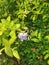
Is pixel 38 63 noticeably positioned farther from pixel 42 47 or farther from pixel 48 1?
pixel 48 1

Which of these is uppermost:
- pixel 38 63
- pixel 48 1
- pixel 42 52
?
pixel 48 1

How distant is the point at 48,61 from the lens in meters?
2.05

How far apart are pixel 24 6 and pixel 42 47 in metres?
0.55

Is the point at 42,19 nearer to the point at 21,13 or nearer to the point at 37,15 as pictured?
the point at 37,15

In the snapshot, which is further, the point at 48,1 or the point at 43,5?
the point at 48,1

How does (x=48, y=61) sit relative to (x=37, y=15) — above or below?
below

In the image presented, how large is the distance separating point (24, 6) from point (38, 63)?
666 mm

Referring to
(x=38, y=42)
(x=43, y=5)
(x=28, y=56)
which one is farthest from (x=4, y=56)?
(x=43, y=5)

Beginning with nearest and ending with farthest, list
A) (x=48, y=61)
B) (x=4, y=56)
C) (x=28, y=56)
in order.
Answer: (x=48, y=61), (x=28, y=56), (x=4, y=56)

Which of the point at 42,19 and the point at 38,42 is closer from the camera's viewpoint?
the point at 38,42

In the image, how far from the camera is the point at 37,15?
2281 millimetres

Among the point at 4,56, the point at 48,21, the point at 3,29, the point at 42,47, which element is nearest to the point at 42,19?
the point at 48,21

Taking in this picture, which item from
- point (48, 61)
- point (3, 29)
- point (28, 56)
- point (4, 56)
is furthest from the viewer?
point (4, 56)

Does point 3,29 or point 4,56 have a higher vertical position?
point 3,29
